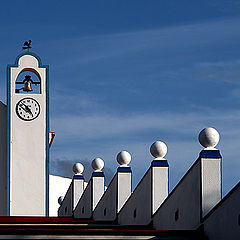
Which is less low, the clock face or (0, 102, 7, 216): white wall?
the clock face

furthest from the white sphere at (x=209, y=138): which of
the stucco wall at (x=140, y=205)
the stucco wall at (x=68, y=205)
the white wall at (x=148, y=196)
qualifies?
the stucco wall at (x=68, y=205)

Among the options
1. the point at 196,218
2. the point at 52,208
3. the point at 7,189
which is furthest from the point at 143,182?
the point at 52,208

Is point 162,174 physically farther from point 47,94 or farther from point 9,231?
point 47,94

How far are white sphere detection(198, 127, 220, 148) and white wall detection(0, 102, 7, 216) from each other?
67.1ft

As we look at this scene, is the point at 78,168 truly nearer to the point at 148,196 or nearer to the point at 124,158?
the point at 124,158

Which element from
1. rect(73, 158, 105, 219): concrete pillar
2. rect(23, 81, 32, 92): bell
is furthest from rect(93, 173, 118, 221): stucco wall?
rect(23, 81, 32, 92): bell

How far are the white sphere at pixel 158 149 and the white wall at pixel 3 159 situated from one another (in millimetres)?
17293

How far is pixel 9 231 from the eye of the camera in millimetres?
12016

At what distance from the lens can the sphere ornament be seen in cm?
1591

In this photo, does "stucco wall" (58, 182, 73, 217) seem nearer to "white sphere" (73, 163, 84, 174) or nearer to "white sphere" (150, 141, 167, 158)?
"white sphere" (73, 163, 84, 174)

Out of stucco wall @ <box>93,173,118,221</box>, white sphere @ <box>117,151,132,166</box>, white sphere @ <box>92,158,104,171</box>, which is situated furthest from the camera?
white sphere @ <box>92,158,104,171</box>

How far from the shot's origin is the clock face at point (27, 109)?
1310 inches

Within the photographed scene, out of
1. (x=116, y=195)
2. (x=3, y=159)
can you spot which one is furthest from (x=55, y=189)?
(x=116, y=195)

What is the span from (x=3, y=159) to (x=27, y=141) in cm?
125
